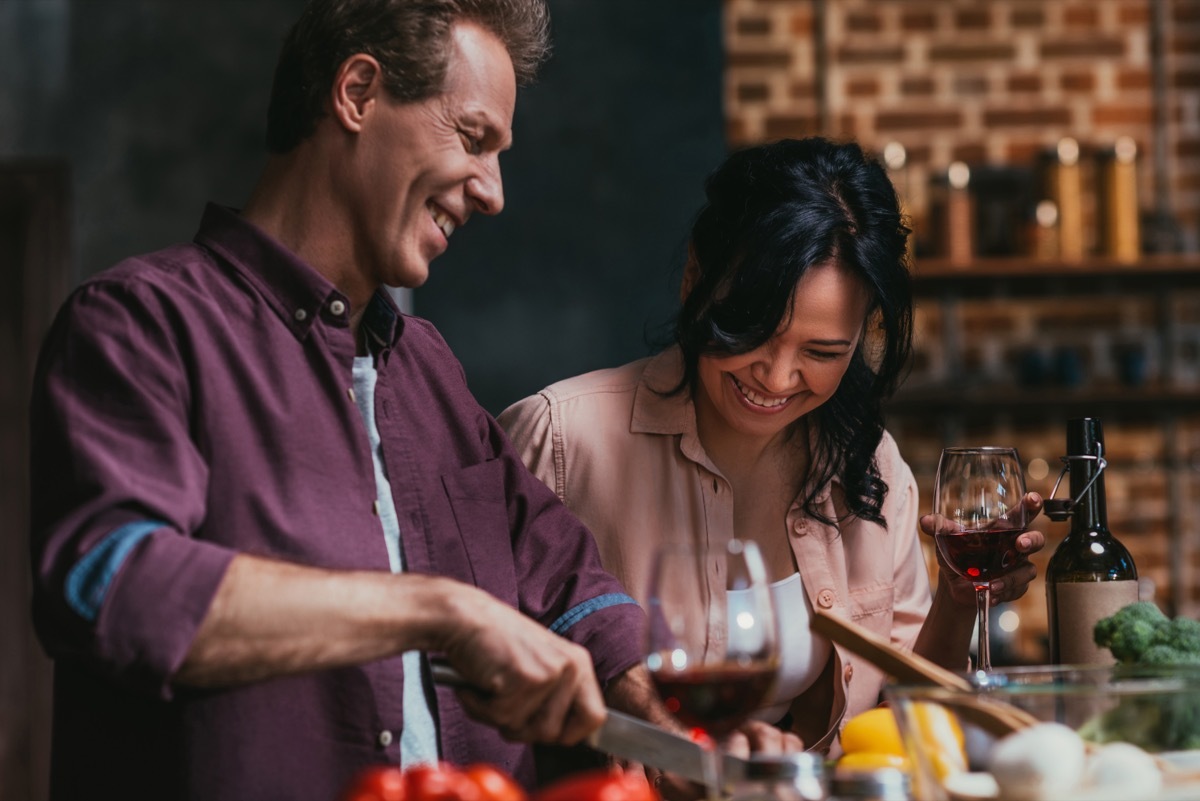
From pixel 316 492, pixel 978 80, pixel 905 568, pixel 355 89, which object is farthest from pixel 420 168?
pixel 978 80

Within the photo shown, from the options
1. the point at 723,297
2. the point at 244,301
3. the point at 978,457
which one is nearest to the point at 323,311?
the point at 244,301

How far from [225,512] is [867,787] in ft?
2.14

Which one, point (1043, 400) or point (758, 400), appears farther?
point (1043, 400)

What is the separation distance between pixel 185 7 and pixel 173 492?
2.30 meters

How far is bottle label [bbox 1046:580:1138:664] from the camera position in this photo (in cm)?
150

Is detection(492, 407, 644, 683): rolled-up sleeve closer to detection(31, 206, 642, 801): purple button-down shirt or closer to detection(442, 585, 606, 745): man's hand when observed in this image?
detection(31, 206, 642, 801): purple button-down shirt

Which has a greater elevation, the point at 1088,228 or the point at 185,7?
the point at 185,7

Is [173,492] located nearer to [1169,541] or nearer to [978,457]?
[978,457]

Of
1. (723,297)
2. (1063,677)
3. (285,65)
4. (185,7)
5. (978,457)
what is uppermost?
(185,7)

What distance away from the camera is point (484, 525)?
1.63 m

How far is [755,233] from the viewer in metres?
1.88

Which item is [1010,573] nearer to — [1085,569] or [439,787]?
[1085,569]

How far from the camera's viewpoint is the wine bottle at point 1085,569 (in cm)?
150

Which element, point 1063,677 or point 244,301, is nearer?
point 1063,677
